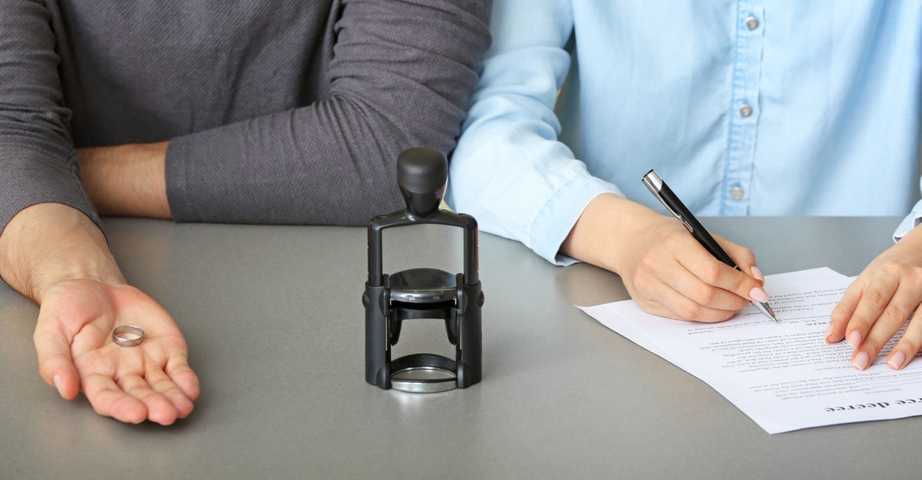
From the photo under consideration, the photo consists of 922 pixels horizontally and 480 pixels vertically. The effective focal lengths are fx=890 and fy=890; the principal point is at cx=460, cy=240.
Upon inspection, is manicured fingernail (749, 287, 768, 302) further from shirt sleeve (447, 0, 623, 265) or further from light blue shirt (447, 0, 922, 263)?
light blue shirt (447, 0, 922, 263)

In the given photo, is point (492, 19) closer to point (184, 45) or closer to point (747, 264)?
point (184, 45)

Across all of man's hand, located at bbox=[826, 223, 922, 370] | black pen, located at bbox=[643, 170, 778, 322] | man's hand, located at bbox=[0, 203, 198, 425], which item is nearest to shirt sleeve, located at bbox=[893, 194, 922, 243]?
man's hand, located at bbox=[826, 223, 922, 370]

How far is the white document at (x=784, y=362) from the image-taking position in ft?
2.27

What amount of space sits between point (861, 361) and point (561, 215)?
407mm

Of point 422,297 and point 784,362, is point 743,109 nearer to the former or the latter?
point 784,362

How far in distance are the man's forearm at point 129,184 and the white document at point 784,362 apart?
64 centimetres

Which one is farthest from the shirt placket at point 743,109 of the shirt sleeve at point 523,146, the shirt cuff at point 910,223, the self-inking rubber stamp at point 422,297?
the self-inking rubber stamp at point 422,297

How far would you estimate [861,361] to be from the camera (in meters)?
0.77

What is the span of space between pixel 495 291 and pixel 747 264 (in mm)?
263

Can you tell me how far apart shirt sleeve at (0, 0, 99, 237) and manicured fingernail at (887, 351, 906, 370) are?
2.80 ft

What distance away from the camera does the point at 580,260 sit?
1.05m

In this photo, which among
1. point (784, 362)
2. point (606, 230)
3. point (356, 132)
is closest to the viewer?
point (784, 362)

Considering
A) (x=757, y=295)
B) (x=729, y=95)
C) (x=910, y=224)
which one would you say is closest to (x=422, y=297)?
(x=757, y=295)

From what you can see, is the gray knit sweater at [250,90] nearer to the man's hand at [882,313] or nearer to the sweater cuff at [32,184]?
the sweater cuff at [32,184]
